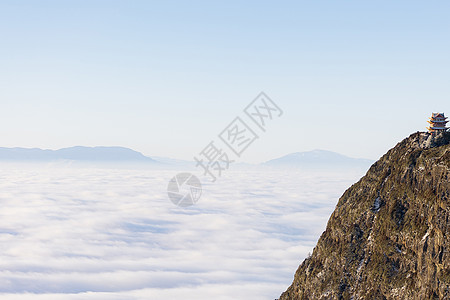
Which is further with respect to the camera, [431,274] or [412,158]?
[412,158]

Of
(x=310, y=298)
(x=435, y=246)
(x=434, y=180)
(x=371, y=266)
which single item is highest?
(x=434, y=180)

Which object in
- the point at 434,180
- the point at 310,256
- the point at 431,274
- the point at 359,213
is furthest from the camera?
the point at 310,256

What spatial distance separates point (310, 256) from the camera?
100875 millimetres

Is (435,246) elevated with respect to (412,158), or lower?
lower

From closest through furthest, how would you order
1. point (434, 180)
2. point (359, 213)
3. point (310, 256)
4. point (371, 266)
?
point (434, 180) < point (371, 266) < point (359, 213) < point (310, 256)

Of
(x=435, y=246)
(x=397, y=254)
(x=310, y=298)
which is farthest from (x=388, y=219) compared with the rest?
(x=310, y=298)

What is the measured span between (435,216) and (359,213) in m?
18.1

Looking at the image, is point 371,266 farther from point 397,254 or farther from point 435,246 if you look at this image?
point 435,246

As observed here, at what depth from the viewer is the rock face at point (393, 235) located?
240 ft

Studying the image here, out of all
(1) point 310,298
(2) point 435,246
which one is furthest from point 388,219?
(1) point 310,298

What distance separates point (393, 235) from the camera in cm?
8100

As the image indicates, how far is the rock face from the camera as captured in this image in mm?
73062

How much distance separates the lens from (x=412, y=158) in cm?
8662

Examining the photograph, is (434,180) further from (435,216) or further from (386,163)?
(386,163)
